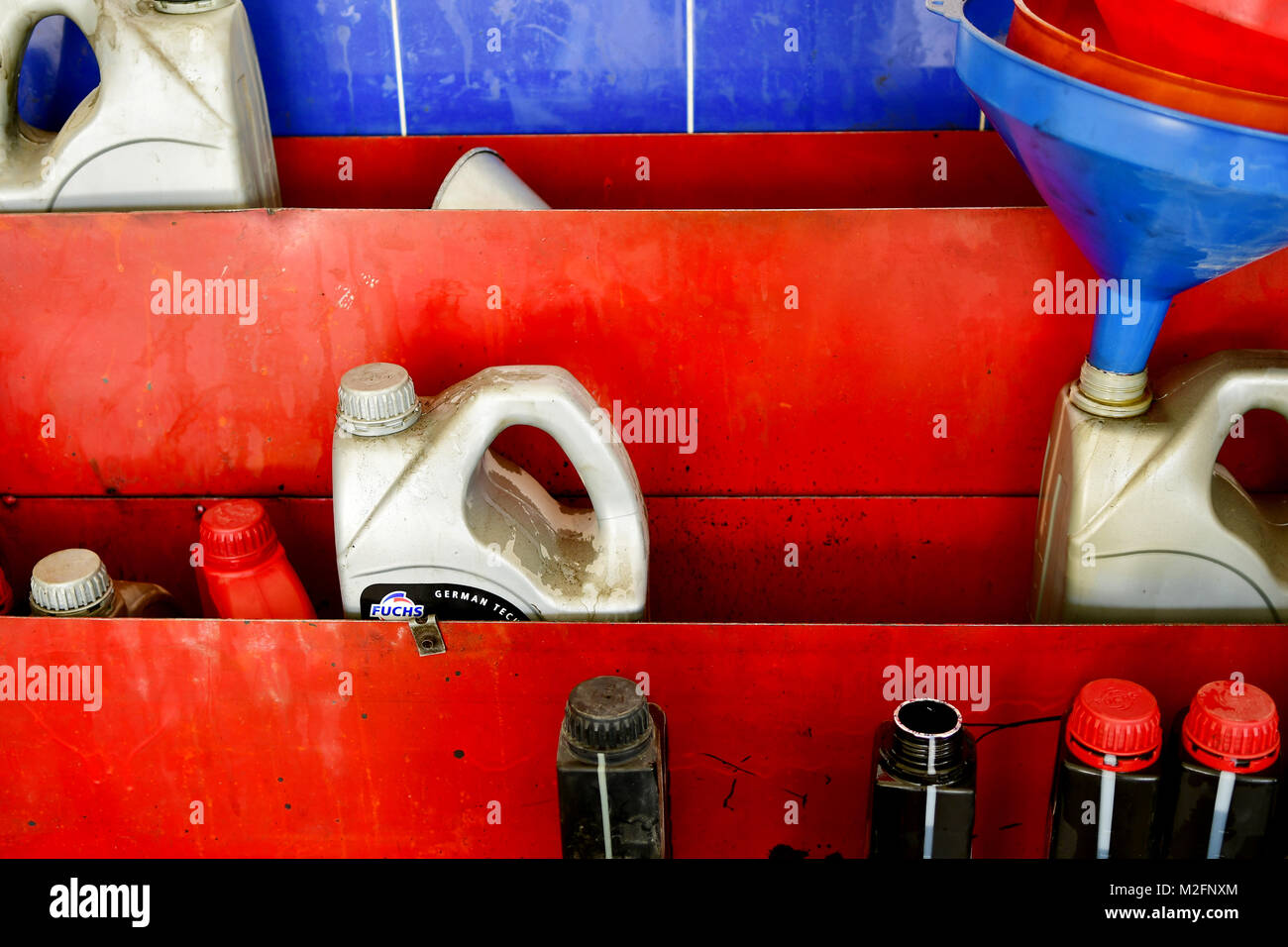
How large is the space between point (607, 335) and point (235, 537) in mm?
362

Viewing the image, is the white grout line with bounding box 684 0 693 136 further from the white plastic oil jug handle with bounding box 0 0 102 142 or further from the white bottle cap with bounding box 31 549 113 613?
the white bottle cap with bounding box 31 549 113 613

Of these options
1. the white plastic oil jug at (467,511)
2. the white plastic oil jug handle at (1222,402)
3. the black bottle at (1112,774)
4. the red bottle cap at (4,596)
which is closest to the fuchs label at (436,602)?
the white plastic oil jug at (467,511)

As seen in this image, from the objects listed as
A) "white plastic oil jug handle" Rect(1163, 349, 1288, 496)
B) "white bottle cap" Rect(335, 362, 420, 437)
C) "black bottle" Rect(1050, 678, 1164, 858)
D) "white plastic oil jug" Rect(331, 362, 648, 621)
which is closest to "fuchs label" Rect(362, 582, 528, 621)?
"white plastic oil jug" Rect(331, 362, 648, 621)

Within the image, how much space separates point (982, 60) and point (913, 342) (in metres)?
0.30

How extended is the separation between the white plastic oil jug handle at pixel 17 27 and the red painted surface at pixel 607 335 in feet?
0.48

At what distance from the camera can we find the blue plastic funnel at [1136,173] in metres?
0.70

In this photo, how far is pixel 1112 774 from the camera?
2.39 feet

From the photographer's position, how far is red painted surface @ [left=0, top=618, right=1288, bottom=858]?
34.6 inches

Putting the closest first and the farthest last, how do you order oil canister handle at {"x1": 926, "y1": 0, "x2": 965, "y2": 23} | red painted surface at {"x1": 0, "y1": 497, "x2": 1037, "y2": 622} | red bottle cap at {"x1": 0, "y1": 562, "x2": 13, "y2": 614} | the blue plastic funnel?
1. the blue plastic funnel
2. oil canister handle at {"x1": 926, "y1": 0, "x2": 965, "y2": 23}
3. red bottle cap at {"x1": 0, "y1": 562, "x2": 13, "y2": 614}
4. red painted surface at {"x1": 0, "y1": 497, "x2": 1037, "y2": 622}

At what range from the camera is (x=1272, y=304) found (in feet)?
3.34

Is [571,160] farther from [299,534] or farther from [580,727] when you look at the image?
[580,727]

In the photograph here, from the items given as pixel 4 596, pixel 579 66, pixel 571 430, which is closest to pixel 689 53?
pixel 579 66

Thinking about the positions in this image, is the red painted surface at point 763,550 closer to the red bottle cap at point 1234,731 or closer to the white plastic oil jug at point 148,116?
the white plastic oil jug at point 148,116

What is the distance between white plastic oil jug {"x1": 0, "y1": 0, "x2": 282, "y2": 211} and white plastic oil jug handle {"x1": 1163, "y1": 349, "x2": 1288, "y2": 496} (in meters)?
0.84
